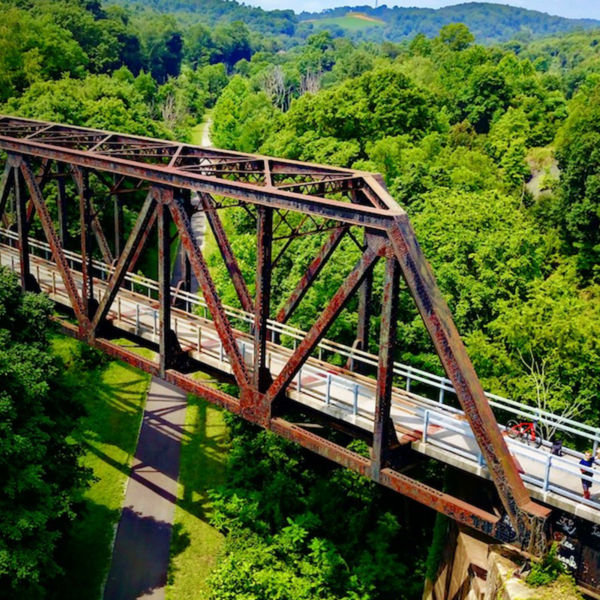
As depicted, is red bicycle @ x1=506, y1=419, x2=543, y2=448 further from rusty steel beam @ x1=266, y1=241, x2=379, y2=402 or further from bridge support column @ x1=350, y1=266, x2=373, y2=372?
rusty steel beam @ x1=266, y1=241, x2=379, y2=402

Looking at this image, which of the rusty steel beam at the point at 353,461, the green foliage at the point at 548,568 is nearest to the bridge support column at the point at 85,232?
the rusty steel beam at the point at 353,461

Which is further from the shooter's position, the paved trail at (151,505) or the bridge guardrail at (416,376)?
the paved trail at (151,505)

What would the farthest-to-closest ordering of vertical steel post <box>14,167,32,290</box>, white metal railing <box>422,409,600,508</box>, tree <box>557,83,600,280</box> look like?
1. tree <box>557,83,600,280</box>
2. vertical steel post <box>14,167,32,290</box>
3. white metal railing <box>422,409,600,508</box>

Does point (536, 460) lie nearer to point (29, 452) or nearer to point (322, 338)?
point (322, 338)

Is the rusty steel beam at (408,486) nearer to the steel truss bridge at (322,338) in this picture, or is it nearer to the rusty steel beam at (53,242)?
the steel truss bridge at (322,338)

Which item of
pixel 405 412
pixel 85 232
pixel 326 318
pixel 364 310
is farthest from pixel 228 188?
pixel 405 412

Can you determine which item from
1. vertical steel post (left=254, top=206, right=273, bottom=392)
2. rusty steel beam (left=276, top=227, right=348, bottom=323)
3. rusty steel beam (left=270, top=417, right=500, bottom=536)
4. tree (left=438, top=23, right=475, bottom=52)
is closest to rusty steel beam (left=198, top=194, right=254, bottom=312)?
rusty steel beam (left=276, top=227, right=348, bottom=323)
